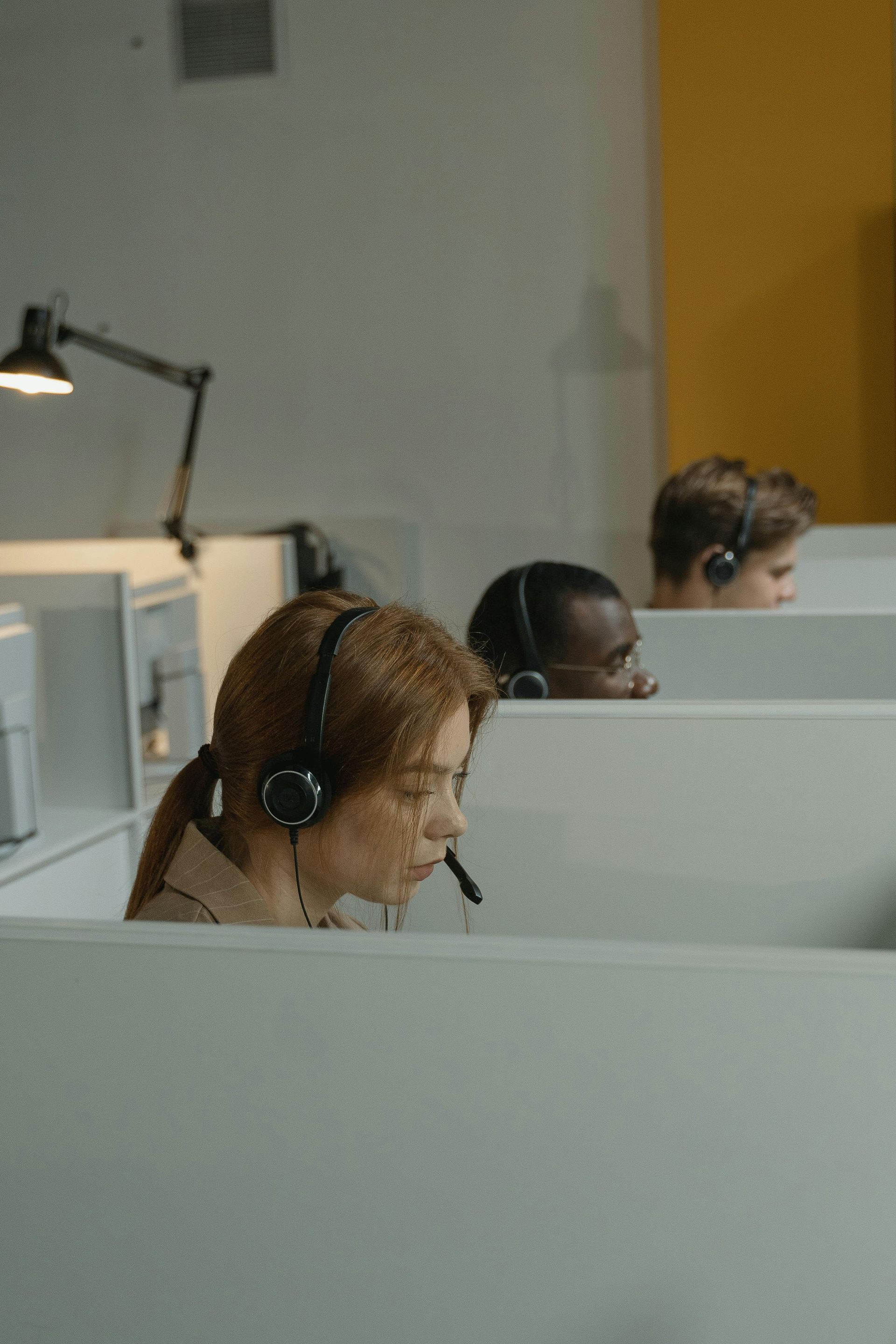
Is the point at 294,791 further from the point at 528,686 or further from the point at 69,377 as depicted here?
the point at 69,377

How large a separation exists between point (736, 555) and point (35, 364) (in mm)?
1477

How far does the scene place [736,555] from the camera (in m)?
2.21

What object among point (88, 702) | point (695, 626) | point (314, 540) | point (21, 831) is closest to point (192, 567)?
point (314, 540)

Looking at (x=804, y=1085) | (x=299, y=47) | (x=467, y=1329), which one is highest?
(x=299, y=47)

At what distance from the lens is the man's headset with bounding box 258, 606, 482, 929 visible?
892mm

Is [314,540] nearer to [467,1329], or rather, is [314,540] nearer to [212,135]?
[212,135]

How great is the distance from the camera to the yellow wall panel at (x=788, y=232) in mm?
3285

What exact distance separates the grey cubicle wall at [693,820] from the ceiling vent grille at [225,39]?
340cm

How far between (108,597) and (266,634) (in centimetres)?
150

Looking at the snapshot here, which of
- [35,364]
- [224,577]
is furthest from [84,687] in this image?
[224,577]

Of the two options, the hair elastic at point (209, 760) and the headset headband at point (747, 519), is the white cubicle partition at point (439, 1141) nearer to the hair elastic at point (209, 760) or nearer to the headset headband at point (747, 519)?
the hair elastic at point (209, 760)

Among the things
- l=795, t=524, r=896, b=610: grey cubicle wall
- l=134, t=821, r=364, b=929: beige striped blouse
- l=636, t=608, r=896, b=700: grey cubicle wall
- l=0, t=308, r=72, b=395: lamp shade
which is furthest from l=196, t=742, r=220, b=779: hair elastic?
l=795, t=524, r=896, b=610: grey cubicle wall

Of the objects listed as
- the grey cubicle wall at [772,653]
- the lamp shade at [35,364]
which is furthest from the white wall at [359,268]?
the grey cubicle wall at [772,653]

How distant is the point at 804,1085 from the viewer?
542 millimetres
